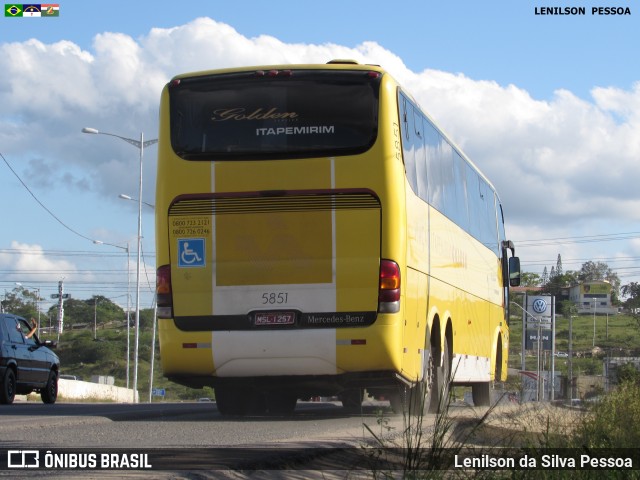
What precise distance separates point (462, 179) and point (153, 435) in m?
8.93

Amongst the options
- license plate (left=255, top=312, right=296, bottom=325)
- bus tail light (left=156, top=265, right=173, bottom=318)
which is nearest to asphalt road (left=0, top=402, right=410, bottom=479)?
license plate (left=255, top=312, right=296, bottom=325)

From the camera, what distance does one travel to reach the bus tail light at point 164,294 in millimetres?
13641

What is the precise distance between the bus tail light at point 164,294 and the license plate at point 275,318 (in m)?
1.07

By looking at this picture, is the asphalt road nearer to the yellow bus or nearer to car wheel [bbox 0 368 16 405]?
the yellow bus

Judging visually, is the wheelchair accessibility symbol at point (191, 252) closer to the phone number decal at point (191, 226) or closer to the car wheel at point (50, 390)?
the phone number decal at point (191, 226)

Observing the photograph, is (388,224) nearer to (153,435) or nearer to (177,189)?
(177,189)

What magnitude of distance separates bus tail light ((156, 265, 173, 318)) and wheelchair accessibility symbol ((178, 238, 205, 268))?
211 mm

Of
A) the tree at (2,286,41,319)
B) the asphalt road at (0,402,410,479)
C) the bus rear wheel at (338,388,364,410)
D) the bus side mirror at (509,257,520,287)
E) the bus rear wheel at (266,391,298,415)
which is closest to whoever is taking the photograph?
the asphalt road at (0,402,410,479)

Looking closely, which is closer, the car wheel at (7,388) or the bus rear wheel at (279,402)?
the bus rear wheel at (279,402)

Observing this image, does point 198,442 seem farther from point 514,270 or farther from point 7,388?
point 514,270

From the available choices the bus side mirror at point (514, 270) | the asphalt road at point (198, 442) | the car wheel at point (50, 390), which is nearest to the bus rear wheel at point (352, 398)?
the asphalt road at point (198, 442)

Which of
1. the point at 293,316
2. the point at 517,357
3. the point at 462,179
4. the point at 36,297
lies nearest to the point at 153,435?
the point at 293,316

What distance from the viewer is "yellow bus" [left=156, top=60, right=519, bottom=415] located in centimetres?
1320

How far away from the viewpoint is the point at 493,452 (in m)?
9.16
